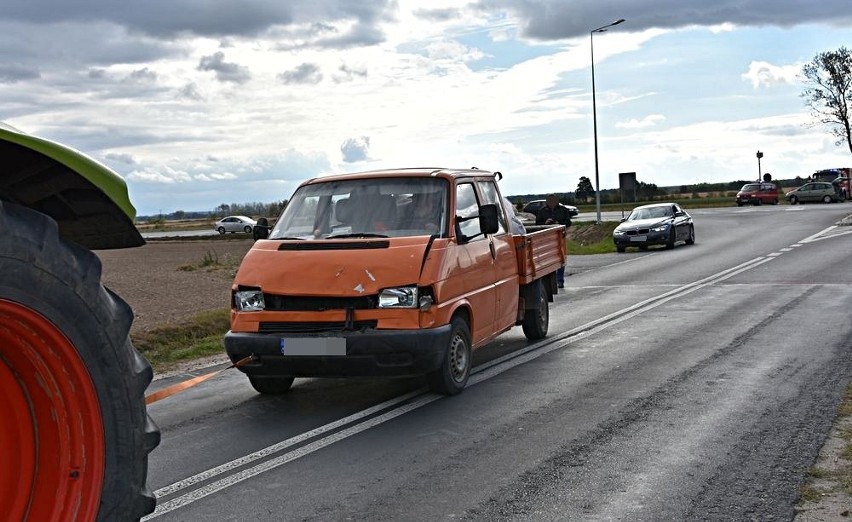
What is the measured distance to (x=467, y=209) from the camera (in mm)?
9453

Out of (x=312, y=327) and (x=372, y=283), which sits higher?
(x=372, y=283)

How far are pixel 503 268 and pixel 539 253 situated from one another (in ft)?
4.66

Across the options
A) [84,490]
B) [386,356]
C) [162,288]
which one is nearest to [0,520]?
[84,490]

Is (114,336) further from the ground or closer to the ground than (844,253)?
further from the ground

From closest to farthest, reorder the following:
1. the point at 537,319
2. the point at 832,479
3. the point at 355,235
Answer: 1. the point at 832,479
2. the point at 355,235
3. the point at 537,319

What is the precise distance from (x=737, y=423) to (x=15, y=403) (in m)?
5.46

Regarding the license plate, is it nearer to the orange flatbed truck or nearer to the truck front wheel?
the orange flatbed truck

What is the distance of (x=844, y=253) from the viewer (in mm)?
24844

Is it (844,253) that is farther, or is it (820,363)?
(844,253)

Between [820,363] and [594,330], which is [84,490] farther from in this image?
[594,330]

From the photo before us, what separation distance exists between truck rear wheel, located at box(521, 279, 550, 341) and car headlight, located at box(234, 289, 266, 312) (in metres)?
4.29

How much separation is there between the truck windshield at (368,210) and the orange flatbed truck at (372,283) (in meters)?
0.01

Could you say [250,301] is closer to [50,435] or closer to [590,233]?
[50,435]

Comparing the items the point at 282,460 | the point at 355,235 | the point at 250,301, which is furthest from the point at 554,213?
the point at 282,460
